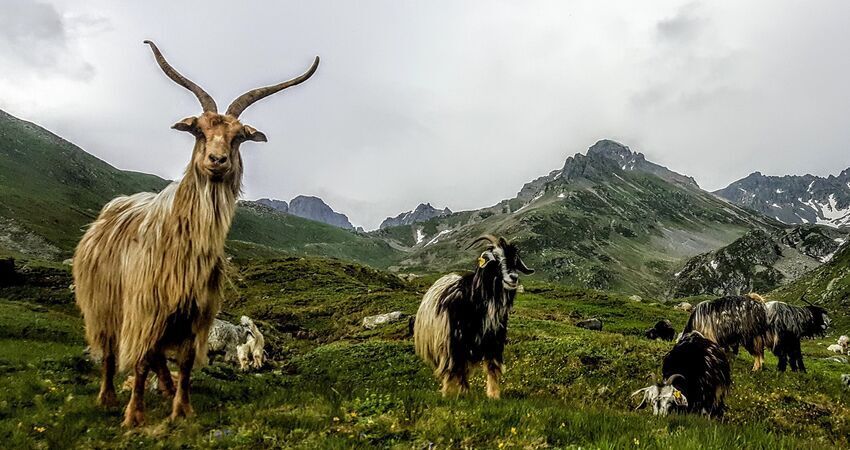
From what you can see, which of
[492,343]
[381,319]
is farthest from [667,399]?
[381,319]

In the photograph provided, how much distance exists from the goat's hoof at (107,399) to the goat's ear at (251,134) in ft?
19.3

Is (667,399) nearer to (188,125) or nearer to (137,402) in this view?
(137,402)

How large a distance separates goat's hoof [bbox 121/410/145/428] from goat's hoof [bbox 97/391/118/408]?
2036 mm

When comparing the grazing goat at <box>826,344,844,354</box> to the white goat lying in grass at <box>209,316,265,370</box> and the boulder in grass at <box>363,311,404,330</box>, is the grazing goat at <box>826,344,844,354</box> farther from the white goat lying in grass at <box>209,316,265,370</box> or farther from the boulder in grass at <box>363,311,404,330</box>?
the white goat lying in grass at <box>209,316,265,370</box>

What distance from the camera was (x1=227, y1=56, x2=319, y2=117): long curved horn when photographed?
31.1ft

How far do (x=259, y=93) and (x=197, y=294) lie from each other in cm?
417

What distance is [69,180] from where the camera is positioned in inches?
7077

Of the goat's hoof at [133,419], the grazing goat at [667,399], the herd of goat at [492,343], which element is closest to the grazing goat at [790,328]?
the herd of goat at [492,343]

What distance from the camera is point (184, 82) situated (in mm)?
9758

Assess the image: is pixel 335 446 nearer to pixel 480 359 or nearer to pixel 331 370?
pixel 480 359

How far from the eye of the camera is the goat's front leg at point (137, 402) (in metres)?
8.02

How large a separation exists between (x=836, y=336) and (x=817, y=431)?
57403 millimetres

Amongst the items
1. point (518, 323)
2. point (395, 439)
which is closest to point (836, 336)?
point (518, 323)

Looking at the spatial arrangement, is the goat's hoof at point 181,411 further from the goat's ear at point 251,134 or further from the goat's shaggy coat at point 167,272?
the goat's ear at point 251,134
